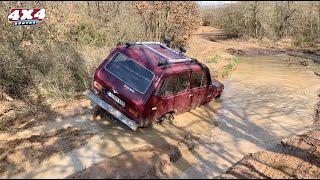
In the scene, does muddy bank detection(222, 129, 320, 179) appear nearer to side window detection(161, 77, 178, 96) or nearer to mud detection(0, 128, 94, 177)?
side window detection(161, 77, 178, 96)

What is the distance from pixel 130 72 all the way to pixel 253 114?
452 centimetres

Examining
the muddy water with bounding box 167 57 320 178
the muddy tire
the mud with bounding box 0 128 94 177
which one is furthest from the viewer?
the muddy tire

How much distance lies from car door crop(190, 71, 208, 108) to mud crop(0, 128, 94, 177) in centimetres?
310

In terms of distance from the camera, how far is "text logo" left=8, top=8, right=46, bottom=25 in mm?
Answer: 11102

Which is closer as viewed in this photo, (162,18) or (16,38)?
(16,38)

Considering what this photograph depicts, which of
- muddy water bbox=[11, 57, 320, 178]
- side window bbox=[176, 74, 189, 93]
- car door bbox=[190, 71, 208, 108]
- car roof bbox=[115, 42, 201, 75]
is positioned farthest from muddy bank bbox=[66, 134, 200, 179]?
car door bbox=[190, 71, 208, 108]

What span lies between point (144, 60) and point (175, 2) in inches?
436

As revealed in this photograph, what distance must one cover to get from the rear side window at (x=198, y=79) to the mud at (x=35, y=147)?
10.3ft

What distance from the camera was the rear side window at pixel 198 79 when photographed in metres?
11.8

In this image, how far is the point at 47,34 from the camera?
50.3ft

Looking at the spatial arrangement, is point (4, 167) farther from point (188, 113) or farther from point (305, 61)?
point (305, 61)

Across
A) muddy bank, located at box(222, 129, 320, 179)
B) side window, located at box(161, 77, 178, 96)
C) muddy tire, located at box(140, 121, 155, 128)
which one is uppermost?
side window, located at box(161, 77, 178, 96)

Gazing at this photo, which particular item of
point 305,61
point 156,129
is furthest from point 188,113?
point 305,61

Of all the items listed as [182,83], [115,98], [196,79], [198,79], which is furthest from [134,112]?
[198,79]
